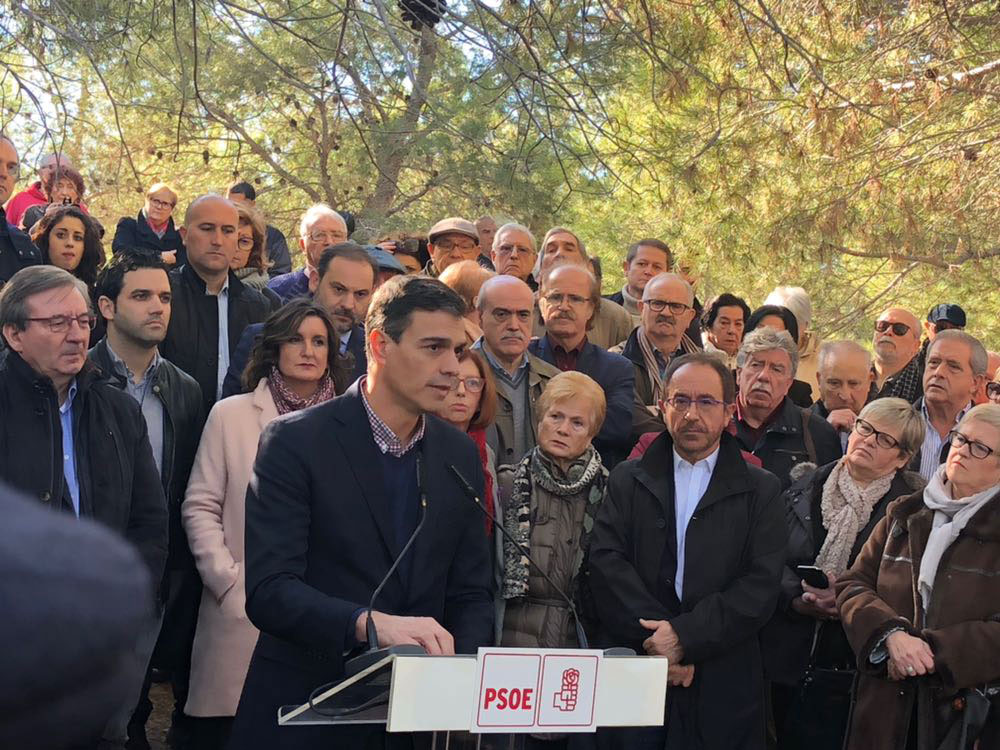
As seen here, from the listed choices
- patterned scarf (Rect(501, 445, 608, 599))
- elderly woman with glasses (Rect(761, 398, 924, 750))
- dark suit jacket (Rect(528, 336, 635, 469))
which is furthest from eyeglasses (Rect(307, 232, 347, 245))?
elderly woman with glasses (Rect(761, 398, 924, 750))

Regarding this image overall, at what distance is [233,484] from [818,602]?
7.91 ft

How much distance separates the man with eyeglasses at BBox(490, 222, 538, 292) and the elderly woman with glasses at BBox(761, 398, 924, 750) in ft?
8.20

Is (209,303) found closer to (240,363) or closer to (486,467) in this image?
(240,363)

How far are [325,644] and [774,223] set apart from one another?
7.34 meters

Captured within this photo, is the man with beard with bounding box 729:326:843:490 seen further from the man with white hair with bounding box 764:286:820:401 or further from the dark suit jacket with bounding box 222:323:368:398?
the man with white hair with bounding box 764:286:820:401

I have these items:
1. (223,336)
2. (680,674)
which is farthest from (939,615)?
(223,336)

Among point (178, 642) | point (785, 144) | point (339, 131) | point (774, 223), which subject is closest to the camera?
point (178, 642)

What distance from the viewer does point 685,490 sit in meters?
4.89

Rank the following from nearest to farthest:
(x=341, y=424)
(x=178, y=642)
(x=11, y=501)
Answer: (x=11, y=501), (x=341, y=424), (x=178, y=642)

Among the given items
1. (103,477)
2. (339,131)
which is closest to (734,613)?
(103,477)

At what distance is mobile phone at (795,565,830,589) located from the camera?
5082 mm

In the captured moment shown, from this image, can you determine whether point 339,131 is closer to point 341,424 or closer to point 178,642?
point 178,642

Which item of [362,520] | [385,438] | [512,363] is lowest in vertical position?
[362,520]

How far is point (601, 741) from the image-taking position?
473cm
